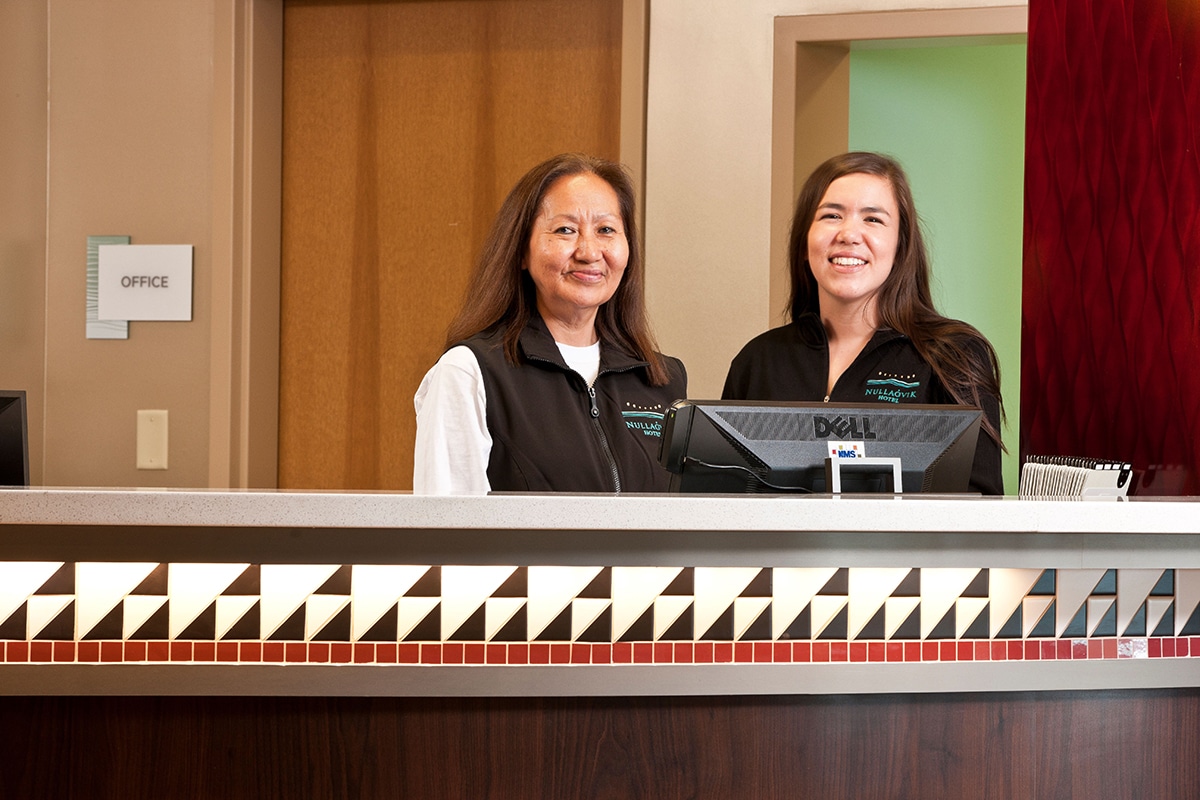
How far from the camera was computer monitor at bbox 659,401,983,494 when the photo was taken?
1.65 m

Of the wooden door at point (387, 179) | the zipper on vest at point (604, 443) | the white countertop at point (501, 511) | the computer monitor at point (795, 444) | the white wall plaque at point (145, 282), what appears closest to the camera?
the white countertop at point (501, 511)

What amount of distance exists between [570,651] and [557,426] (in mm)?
717

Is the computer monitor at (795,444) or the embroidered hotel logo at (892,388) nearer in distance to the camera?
the computer monitor at (795,444)

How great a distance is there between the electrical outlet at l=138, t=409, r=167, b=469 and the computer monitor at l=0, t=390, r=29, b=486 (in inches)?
70.3

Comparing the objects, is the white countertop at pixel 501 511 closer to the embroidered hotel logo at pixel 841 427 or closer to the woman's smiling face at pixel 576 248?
the embroidered hotel logo at pixel 841 427

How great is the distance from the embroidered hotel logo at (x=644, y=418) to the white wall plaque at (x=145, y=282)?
5.83 ft

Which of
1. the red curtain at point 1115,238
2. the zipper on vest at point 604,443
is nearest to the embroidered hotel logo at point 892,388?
the red curtain at point 1115,238

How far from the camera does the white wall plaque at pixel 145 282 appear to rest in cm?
345

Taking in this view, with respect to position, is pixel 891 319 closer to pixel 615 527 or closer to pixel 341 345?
pixel 615 527

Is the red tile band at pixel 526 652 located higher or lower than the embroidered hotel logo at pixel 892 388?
lower

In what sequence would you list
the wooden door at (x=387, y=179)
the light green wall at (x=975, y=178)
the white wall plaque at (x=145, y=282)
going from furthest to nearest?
1. the light green wall at (x=975, y=178)
2. the wooden door at (x=387, y=179)
3. the white wall plaque at (x=145, y=282)

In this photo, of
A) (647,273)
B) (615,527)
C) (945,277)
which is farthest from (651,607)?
(945,277)

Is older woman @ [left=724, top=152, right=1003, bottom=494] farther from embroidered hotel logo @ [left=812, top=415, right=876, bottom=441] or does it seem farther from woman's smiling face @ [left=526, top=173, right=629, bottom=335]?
embroidered hotel logo @ [left=812, top=415, right=876, bottom=441]

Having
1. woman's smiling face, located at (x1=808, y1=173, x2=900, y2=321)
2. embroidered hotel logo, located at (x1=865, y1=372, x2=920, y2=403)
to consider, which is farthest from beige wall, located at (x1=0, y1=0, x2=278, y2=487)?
embroidered hotel logo, located at (x1=865, y1=372, x2=920, y2=403)
